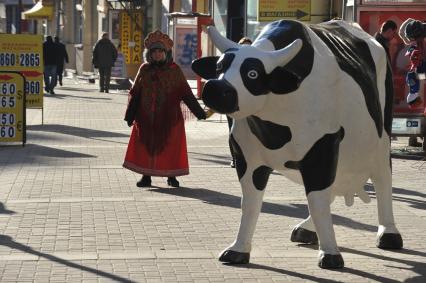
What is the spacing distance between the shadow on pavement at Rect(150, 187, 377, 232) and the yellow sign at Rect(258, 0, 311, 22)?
27.0 feet

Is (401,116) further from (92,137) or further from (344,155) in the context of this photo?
(344,155)

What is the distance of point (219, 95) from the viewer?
21.9ft

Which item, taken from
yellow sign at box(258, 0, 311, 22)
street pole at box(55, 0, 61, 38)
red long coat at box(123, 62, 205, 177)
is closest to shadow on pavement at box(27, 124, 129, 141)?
yellow sign at box(258, 0, 311, 22)

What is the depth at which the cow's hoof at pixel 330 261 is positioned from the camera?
7.51 metres

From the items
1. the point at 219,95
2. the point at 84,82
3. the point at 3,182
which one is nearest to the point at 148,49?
the point at 3,182

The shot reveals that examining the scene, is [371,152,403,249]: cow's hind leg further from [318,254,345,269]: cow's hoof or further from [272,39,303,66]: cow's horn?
[272,39,303,66]: cow's horn

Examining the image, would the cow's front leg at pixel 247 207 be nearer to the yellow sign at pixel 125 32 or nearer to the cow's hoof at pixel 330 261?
the cow's hoof at pixel 330 261

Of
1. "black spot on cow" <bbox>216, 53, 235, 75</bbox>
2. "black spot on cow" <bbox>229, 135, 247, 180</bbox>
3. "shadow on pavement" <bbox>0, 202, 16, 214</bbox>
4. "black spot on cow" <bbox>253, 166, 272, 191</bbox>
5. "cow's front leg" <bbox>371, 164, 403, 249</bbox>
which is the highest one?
"black spot on cow" <bbox>216, 53, 235, 75</bbox>

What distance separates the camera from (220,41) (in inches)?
284

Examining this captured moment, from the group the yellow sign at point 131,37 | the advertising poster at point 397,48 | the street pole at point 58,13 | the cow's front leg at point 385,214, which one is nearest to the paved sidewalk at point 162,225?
the cow's front leg at point 385,214

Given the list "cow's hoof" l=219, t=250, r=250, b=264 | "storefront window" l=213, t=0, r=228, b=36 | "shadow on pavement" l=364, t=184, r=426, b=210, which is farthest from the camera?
"storefront window" l=213, t=0, r=228, b=36

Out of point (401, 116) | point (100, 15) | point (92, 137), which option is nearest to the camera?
point (401, 116)

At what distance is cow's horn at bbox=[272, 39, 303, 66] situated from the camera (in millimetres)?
6930

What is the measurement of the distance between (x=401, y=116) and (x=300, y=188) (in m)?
4.02
